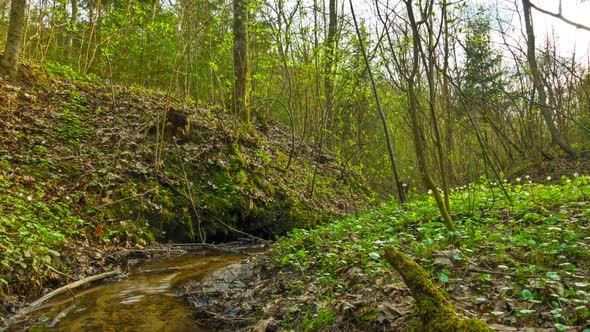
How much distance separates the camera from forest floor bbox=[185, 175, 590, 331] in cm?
284

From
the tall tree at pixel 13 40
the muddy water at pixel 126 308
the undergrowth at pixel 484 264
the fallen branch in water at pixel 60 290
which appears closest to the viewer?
the undergrowth at pixel 484 264

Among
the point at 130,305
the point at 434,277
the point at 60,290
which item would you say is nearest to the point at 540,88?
the point at 434,277

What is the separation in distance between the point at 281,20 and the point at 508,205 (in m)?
7.62

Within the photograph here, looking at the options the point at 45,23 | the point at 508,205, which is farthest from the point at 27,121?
the point at 508,205

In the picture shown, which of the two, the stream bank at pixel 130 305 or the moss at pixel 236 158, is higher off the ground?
the moss at pixel 236 158

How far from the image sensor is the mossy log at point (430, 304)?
2.38 m

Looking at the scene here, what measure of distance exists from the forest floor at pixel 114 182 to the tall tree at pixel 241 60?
650 mm

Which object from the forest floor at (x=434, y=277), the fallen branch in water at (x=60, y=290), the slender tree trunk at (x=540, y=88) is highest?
the slender tree trunk at (x=540, y=88)

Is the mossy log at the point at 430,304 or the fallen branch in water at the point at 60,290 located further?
the fallen branch in water at the point at 60,290

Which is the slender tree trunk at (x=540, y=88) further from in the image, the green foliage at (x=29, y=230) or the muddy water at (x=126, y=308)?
the green foliage at (x=29, y=230)

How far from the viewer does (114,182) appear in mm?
7289

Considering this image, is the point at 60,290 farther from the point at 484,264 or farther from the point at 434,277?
the point at 484,264

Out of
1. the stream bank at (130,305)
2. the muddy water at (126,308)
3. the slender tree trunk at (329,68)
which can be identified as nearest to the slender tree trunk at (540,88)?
the slender tree trunk at (329,68)

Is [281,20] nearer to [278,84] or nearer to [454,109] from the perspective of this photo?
[278,84]
